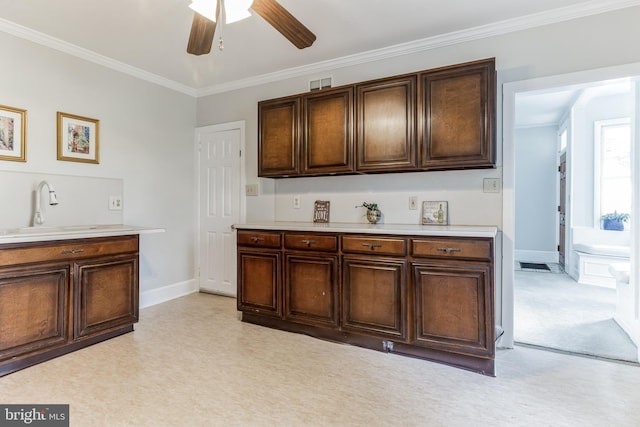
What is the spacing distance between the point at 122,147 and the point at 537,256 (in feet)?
23.0

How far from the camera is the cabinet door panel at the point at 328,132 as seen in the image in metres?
2.99

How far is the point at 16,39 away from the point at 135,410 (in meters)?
2.97

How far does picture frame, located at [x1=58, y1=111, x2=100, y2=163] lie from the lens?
9.99 feet

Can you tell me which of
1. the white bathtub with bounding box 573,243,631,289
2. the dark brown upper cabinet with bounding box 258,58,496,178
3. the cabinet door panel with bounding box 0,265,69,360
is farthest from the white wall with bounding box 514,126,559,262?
the cabinet door panel with bounding box 0,265,69,360

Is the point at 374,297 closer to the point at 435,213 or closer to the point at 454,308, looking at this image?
the point at 454,308

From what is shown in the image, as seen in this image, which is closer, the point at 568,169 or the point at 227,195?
the point at 227,195

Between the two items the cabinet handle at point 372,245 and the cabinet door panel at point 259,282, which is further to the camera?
the cabinet door panel at point 259,282

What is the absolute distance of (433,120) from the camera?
265 centimetres

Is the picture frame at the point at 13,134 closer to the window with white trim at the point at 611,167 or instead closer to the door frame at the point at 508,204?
the door frame at the point at 508,204

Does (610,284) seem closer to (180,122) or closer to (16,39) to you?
(180,122)

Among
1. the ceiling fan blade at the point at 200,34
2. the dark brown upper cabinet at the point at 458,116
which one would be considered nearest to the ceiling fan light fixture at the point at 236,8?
the ceiling fan blade at the point at 200,34

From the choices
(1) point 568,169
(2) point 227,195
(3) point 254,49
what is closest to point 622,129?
(1) point 568,169

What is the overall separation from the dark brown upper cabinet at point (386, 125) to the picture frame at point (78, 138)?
247 centimetres

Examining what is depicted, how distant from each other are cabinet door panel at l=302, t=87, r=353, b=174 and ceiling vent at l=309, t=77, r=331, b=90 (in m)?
0.41
